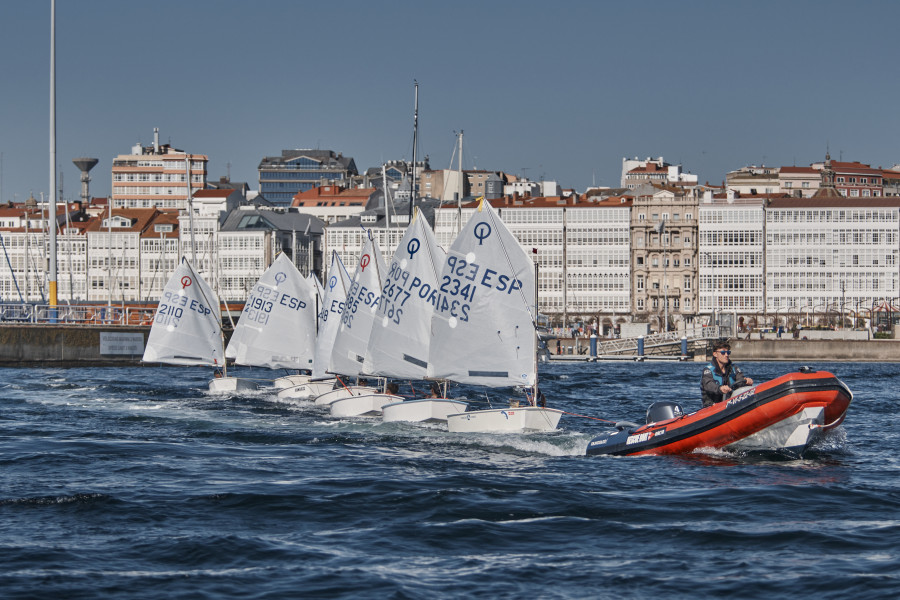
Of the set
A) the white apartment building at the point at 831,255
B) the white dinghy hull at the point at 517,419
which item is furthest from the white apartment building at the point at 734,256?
the white dinghy hull at the point at 517,419

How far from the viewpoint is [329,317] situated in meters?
49.4

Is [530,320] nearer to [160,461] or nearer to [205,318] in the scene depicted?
[160,461]

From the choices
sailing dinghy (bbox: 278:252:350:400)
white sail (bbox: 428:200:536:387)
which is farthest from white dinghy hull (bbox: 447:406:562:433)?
sailing dinghy (bbox: 278:252:350:400)

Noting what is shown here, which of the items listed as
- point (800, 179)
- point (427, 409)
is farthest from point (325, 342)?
point (800, 179)

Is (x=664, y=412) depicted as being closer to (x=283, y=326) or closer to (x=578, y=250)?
(x=283, y=326)

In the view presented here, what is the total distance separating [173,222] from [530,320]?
4960 inches

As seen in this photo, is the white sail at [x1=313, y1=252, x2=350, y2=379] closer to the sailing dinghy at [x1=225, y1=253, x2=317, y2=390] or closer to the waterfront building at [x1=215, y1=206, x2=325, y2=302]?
the sailing dinghy at [x1=225, y1=253, x2=317, y2=390]

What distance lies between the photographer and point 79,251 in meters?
156

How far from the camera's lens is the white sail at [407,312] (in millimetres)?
38656

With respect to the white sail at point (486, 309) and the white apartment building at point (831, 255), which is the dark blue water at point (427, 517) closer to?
the white sail at point (486, 309)

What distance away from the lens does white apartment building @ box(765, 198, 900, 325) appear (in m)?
139

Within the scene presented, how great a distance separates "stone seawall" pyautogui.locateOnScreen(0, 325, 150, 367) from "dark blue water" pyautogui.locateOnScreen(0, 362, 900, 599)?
131ft

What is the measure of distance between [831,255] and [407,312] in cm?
10873

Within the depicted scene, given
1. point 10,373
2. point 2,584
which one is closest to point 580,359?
point 10,373
